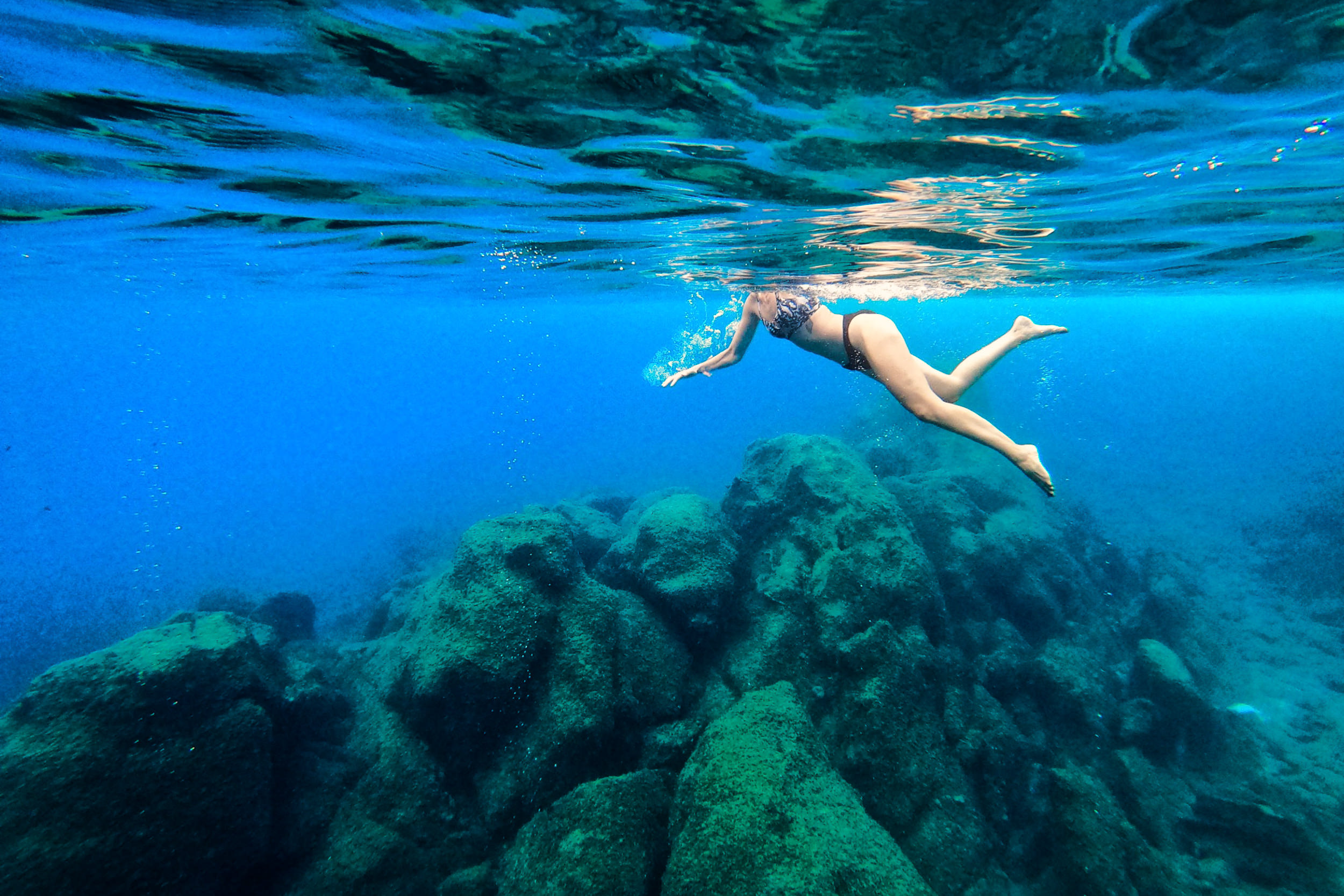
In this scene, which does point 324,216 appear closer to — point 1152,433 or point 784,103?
point 784,103

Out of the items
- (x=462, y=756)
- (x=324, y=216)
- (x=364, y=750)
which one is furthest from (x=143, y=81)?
(x=462, y=756)

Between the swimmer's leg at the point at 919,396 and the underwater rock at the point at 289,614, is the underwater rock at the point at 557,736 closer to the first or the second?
the swimmer's leg at the point at 919,396

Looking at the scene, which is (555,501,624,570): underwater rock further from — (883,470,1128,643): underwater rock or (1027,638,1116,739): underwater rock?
(1027,638,1116,739): underwater rock

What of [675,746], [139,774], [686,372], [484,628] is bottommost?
[675,746]

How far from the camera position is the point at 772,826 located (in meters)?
4.36

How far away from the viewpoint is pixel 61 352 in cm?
5328

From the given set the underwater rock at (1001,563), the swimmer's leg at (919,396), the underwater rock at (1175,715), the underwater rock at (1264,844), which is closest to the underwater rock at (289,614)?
the swimmer's leg at (919,396)

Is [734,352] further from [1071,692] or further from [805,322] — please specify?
[1071,692]

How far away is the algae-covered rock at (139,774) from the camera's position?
4.53m

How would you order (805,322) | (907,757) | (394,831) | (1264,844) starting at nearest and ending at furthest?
1. (394,831)
2. (907,757)
3. (1264,844)
4. (805,322)

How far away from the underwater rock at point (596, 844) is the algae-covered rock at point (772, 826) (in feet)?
1.00

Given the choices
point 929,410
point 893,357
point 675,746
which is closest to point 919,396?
point 929,410

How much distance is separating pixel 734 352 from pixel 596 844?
638 centimetres

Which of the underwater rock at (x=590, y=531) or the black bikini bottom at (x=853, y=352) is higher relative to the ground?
the black bikini bottom at (x=853, y=352)
